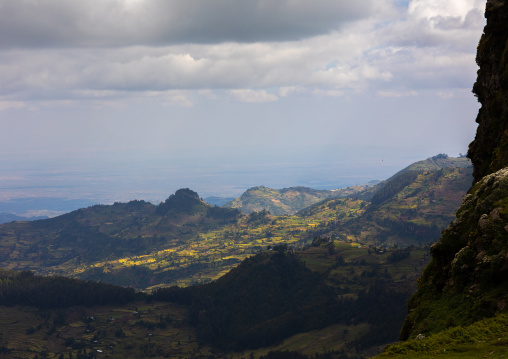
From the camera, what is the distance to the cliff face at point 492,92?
5966cm

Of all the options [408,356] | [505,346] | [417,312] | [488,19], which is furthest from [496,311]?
[488,19]

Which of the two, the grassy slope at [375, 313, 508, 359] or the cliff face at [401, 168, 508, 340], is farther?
the cliff face at [401, 168, 508, 340]

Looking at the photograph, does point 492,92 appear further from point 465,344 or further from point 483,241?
point 465,344

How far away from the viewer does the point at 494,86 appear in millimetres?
63969

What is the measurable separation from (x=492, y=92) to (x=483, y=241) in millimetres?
29974

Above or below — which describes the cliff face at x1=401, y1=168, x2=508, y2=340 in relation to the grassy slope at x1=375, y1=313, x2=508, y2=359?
above

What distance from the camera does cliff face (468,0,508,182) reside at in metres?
59.7

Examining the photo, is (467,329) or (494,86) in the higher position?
(494,86)

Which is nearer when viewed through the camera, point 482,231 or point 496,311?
point 496,311

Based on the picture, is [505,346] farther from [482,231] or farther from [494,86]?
[494,86]

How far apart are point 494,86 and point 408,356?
43.3m

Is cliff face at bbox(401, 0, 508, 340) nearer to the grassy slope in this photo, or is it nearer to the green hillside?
the green hillside

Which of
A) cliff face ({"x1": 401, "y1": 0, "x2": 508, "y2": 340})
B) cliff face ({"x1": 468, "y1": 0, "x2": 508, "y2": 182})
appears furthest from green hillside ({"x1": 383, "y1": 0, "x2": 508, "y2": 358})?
cliff face ({"x1": 468, "y1": 0, "x2": 508, "y2": 182})

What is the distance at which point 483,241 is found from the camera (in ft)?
144
